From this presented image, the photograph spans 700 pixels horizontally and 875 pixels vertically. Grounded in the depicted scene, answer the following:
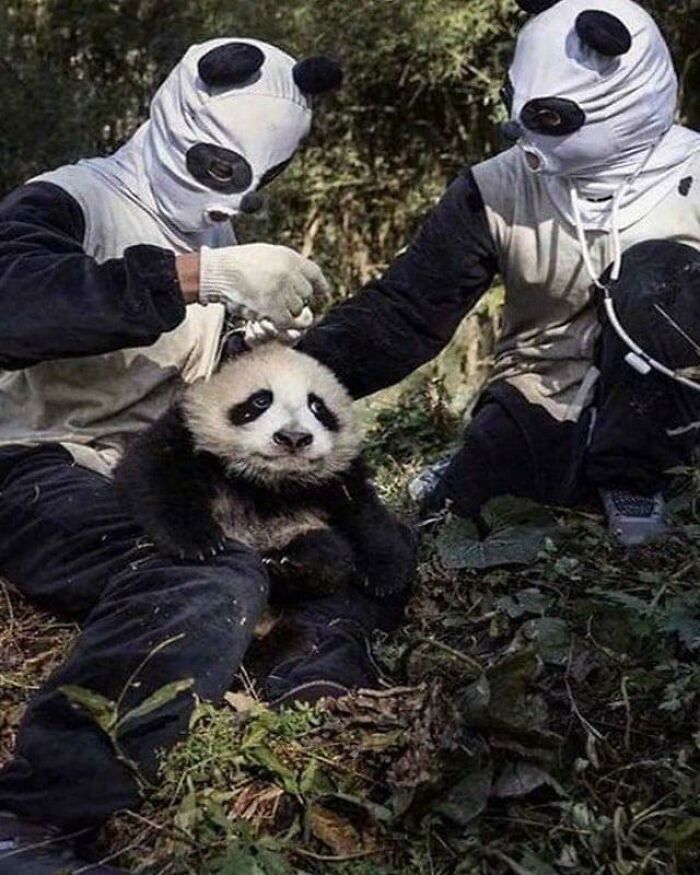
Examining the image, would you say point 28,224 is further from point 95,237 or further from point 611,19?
point 611,19

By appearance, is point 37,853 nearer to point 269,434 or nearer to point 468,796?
point 468,796

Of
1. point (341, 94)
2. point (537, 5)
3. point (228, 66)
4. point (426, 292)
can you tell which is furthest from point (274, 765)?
point (341, 94)

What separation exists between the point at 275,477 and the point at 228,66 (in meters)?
0.96

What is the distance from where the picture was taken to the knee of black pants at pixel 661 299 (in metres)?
4.02

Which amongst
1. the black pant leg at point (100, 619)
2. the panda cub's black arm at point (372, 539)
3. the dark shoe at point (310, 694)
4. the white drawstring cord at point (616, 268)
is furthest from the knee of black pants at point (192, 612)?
the white drawstring cord at point (616, 268)

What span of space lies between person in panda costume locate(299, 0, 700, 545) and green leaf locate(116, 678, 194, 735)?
138cm

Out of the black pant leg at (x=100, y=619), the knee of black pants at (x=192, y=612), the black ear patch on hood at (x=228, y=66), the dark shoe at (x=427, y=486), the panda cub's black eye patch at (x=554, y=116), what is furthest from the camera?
the dark shoe at (x=427, y=486)

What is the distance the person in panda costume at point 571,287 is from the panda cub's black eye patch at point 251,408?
2.12ft

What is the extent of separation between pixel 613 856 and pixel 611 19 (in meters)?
2.12

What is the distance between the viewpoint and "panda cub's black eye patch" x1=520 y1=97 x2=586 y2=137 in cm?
400

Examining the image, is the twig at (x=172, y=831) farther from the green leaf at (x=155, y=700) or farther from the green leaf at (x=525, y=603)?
the green leaf at (x=525, y=603)

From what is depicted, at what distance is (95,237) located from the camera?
12.5 feet

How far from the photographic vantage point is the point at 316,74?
3.86 m

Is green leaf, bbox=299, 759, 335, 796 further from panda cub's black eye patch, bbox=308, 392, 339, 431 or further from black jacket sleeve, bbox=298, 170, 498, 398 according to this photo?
black jacket sleeve, bbox=298, 170, 498, 398
